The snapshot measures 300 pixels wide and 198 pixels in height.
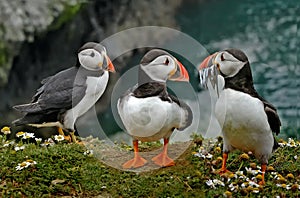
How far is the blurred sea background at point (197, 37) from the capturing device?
9.28 meters

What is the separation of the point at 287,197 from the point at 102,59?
1.52m

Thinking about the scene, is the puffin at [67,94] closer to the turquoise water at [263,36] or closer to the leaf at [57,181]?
the leaf at [57,181]

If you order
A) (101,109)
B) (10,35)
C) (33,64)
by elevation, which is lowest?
(101,109)

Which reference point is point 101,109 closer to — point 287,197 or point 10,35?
point 10,35

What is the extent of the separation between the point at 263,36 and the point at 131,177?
30.2 feet

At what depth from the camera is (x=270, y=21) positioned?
41.3 feet

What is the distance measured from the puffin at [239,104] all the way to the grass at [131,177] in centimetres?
19

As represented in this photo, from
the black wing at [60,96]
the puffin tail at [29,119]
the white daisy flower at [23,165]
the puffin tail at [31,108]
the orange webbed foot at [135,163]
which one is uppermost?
the black wing at [60,96]

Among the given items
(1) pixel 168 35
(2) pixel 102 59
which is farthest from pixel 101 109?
(2) pixel 102 59

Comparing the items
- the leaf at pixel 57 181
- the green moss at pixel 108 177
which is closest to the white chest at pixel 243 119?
the green moss at pixel 108 177

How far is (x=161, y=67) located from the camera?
318 cm

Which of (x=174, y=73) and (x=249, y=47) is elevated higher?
(x=174, y=73)

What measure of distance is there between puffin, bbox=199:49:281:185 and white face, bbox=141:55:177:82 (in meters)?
0.18

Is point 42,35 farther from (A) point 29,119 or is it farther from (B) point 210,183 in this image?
(B) point 210,183
